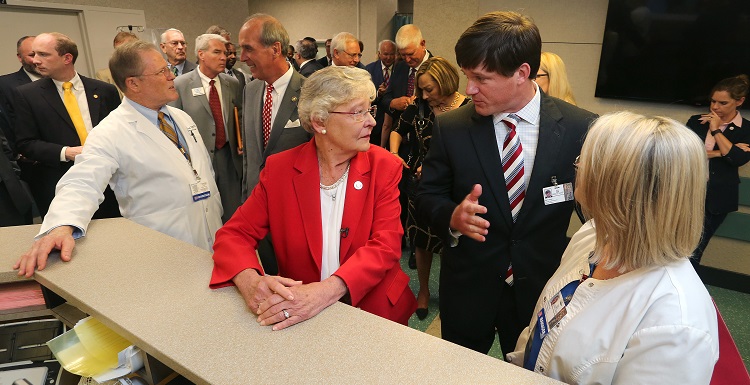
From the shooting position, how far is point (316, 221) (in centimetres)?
152

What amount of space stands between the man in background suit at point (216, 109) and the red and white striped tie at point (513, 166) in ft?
7.63

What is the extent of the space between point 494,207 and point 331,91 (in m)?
0.76

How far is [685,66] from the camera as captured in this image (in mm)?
3320

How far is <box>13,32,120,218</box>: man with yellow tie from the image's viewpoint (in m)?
3.08

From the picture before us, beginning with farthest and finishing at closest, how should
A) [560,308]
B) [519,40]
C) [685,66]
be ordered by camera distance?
[685,66]
[519,40]
[560,308]

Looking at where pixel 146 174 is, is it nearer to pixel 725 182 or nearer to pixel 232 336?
pixel 232 336

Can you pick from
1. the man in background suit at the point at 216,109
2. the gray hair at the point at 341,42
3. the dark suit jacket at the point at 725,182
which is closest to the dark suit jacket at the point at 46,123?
the man in background suit at the point at 216,109

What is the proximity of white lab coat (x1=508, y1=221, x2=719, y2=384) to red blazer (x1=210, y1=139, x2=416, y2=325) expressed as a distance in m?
0.61

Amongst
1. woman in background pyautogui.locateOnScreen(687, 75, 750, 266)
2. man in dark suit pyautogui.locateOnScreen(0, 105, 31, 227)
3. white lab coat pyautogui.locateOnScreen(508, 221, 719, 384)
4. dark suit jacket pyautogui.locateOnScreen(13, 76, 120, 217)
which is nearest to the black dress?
woman in background pyautogui.locateOnScreen(687, 75, 750, 266)

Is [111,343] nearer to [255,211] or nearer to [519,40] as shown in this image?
[255,211]

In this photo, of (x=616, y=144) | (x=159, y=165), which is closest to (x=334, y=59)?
(x=159, y=165)

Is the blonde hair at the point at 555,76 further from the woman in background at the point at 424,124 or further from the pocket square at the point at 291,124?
the pocket square at the point at 291,124

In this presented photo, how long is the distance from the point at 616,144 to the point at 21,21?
25.8ft

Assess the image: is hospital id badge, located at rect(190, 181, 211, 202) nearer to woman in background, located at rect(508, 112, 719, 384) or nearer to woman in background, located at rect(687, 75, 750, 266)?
woman in background, located at rect(508, 112, 719, 384)
